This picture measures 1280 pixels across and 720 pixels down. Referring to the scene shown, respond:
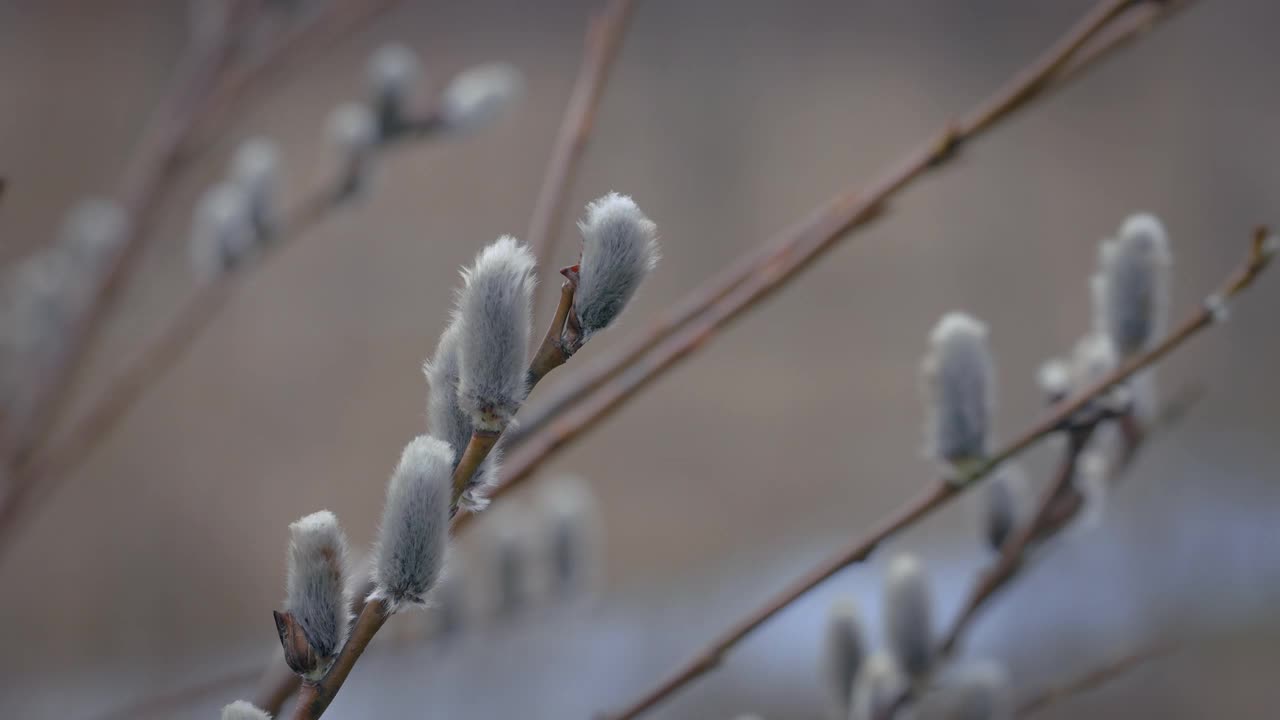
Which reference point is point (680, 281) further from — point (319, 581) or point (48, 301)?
point (319, 581)

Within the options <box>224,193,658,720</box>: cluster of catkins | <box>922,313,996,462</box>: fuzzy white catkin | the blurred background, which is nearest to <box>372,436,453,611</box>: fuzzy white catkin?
<box>224,193,658,720</box>: cluster of catkins

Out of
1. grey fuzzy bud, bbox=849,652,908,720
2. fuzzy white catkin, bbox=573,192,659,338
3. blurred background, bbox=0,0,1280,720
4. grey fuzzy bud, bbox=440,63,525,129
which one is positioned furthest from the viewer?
blurred background, bbox=0,0,1280,720

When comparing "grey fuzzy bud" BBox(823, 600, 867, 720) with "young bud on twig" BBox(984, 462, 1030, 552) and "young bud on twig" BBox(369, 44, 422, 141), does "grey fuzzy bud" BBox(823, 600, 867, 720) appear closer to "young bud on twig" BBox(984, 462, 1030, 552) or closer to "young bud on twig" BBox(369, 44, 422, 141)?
"young bud on twig" BBox(984, 462, 1030, 552)

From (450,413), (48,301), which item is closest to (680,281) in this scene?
(48,301)

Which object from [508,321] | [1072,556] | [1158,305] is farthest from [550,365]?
[1072,556]

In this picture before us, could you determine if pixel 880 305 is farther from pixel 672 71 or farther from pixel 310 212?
pixel 310 212

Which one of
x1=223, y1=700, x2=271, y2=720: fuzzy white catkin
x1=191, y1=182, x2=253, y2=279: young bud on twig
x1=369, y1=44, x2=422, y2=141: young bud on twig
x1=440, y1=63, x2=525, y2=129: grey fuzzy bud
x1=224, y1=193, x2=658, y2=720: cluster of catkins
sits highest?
x1=369, y1=44, x2=422, y2=141: young bud on twig

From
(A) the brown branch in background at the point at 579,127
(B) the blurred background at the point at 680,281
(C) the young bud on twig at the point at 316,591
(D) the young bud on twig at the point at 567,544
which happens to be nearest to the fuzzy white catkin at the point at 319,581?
(C) the young bud on twig at the point at 316,591
